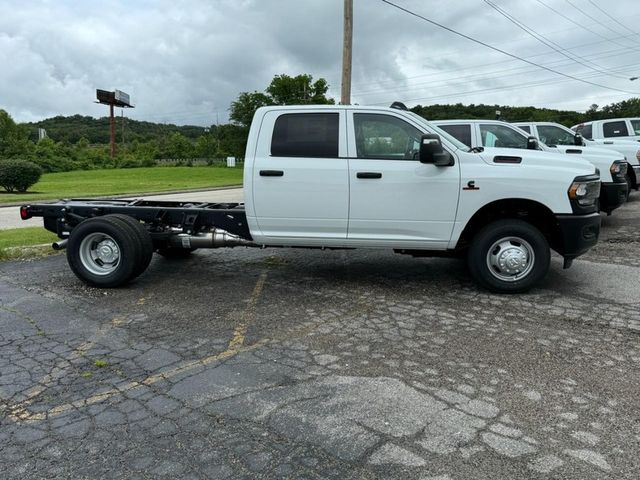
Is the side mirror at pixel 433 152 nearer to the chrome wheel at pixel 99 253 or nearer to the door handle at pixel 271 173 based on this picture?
the door handle at pixel 271 173

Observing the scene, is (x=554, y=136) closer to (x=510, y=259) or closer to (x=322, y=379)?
(x=510, y=259)

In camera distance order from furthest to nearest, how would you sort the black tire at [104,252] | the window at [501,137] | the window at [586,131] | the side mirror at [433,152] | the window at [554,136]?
the window at [586,131] → the window at [554,136] → the window at [501,137] → the black tire at [104,252] → the side mirror at [433,152]

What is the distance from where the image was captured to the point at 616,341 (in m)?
4.44

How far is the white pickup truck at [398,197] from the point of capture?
562cm

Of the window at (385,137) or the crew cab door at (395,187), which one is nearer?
the crew cab door at (395,187)

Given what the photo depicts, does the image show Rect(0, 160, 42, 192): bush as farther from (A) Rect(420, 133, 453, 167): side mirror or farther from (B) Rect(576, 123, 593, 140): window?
(A) Rect(420, 133, 453, 167): side mirror

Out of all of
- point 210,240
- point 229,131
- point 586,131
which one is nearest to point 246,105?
point 229,131

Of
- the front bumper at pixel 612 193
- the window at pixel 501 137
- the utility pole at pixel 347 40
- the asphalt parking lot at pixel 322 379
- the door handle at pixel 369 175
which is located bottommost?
the asphalt parking lot at pixel 322 379

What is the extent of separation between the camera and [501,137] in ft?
34.3

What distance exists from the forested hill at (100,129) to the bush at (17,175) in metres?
69.5

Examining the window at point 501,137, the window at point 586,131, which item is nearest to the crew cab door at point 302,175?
the window at point 501,137

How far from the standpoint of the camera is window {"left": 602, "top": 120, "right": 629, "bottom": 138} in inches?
606

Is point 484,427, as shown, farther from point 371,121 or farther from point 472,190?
point 371,121

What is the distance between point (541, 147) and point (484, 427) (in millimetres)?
8499
